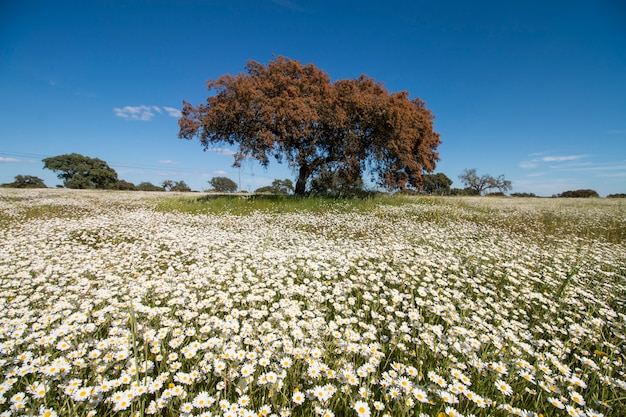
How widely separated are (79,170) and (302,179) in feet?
249

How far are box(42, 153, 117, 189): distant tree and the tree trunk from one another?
71213 mm

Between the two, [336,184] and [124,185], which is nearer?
[336,184]

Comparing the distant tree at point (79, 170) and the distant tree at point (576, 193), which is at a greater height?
the distant tree at point (79, 170)

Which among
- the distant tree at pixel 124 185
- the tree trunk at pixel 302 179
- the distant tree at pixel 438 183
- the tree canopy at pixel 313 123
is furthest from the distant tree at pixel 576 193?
the distant tree at pixel 124 185

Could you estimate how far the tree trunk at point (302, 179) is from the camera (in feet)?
65.4


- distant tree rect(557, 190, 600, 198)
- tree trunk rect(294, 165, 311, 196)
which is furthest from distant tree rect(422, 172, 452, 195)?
tree trunk rect(294, 165, 311, 196)

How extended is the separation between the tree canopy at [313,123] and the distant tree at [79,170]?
67.9 m

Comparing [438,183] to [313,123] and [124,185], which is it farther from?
[124,185]

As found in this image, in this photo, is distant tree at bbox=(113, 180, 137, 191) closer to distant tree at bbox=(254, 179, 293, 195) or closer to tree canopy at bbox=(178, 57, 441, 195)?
distant tree at bbox=(254, 179, 293, 195)

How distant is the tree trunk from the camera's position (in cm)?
1992

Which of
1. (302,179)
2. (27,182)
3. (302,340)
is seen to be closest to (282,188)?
(302,179)

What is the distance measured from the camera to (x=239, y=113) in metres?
16.6

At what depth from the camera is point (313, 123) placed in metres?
17.5

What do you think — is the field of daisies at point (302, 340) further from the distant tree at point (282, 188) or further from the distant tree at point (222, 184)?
the distant tree at point (222, 184)
